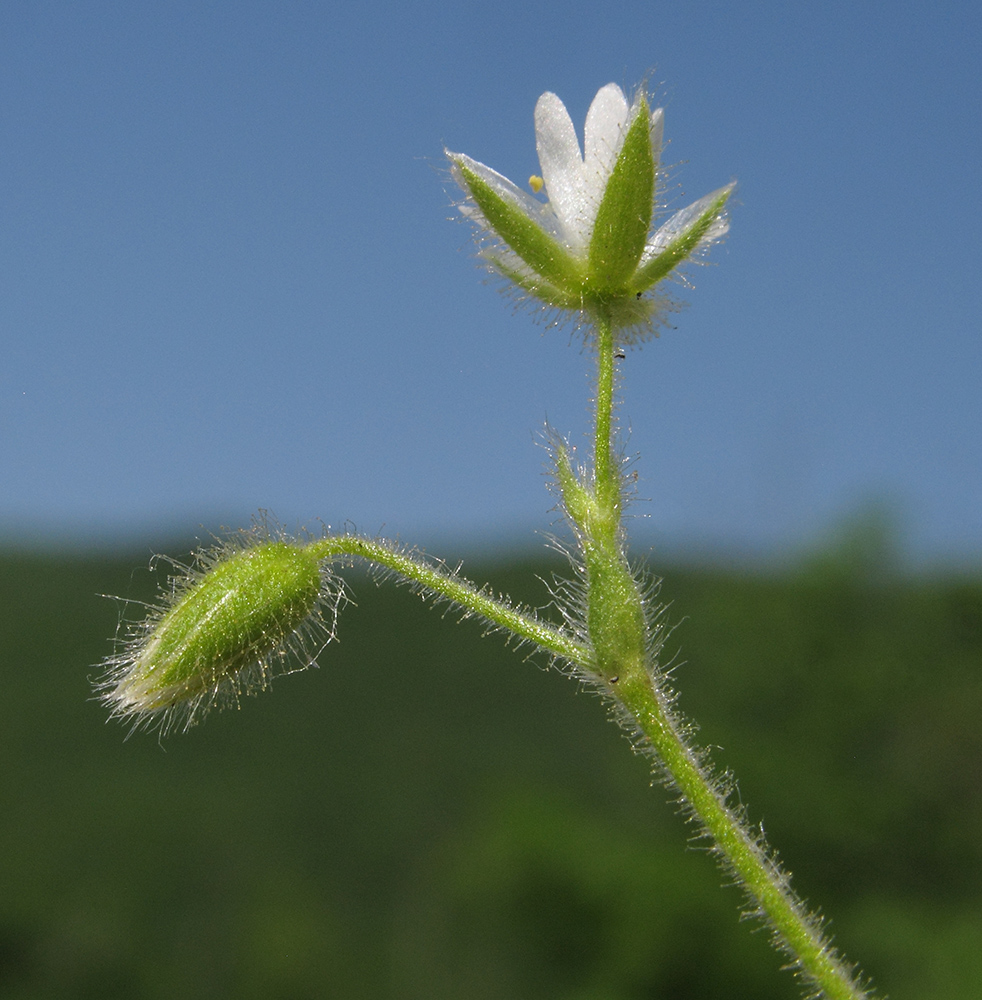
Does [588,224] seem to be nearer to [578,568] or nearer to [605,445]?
[605,445]

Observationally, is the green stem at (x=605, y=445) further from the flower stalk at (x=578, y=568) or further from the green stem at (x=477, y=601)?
the green stem at (x=477, y=601)

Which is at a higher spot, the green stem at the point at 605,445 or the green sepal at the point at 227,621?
the green stem at the point at 605,445

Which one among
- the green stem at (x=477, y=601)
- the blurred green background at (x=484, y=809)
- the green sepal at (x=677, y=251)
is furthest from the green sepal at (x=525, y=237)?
the blurred green background at (x=484, y=809)

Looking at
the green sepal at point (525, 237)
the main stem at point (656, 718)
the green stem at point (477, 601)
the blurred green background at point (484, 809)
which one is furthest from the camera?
the blurred green background at point (484, 809)

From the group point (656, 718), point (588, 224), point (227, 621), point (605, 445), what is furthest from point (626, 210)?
point (227, 621)

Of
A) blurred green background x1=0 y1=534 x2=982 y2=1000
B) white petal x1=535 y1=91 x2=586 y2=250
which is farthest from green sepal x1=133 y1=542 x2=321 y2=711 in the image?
blurred green background x1=0 y1=534 x2=982 y2=1000
